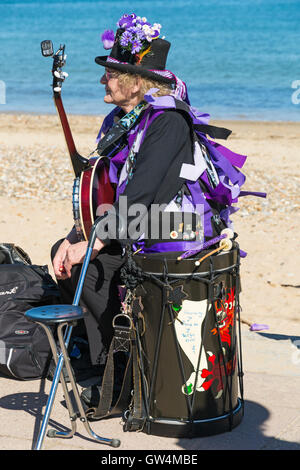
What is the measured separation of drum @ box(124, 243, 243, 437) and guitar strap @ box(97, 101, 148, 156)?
58cm

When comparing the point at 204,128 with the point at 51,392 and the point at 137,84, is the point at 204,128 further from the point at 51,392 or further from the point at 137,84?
the point at 51,392

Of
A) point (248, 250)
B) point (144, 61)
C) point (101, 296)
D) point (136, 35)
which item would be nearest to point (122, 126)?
point (144, 61)

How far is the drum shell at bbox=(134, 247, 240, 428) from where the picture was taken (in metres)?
3.39

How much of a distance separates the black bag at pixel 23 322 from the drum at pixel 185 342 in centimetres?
86

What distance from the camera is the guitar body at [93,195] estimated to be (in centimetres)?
373

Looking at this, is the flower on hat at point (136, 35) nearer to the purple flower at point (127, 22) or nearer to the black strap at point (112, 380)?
the purple flower at point (127, 22)

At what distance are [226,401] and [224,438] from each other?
0.53 ft

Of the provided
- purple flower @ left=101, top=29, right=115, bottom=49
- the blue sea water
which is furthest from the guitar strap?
the blue sea water

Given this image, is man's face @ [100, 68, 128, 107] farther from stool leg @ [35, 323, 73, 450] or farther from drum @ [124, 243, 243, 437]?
stool leg @ [35, 323, 73, 450]

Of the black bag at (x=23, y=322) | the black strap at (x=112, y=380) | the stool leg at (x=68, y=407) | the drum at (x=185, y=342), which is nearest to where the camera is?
the stool leg at (x=68, y=407)

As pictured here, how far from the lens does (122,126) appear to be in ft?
12.0

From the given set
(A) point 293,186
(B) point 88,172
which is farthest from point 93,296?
(A) point 293,186

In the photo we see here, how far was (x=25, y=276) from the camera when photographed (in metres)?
4.40

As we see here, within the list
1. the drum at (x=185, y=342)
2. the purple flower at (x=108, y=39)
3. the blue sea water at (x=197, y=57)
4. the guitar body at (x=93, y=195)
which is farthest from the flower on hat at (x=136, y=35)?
the blue sea water at (x=197, y=57)
